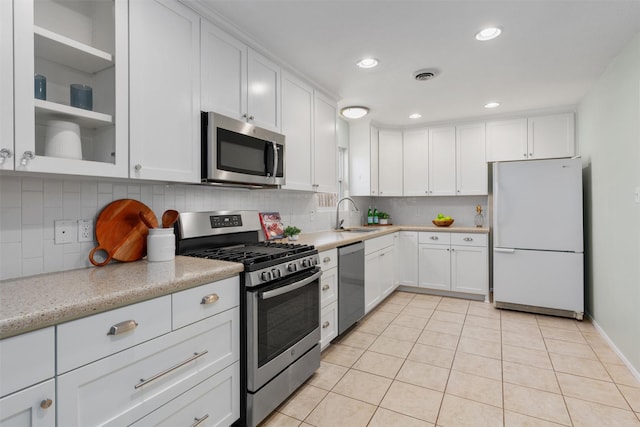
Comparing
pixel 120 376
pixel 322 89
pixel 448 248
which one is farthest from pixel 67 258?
pixel 448 248

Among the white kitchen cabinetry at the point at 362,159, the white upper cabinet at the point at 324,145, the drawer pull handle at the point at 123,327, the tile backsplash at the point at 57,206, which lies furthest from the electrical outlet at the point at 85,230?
the white kitchen cabinetry at the point at 362,159

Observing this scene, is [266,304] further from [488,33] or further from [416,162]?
[416,162]

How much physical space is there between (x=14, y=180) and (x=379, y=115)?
12.0ft

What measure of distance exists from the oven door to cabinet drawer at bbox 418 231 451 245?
8.04 ft

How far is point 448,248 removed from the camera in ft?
13.6

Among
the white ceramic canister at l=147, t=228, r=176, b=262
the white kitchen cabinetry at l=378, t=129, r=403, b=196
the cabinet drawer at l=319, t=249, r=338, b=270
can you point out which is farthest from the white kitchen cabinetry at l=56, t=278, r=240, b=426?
the white kitchen cabinetry at l=378, t=129, r=403, b=196

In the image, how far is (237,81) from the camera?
217 cm

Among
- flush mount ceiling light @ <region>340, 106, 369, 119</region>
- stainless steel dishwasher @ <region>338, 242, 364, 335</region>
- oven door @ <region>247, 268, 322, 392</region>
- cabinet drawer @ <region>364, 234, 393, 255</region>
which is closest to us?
oven door @ <region>247, 268, 322, 392</region>

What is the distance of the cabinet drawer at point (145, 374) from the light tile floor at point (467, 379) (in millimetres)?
629

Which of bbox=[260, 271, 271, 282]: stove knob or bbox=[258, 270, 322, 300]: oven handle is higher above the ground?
bbox=[260, 271, 271, 282]: stove knob

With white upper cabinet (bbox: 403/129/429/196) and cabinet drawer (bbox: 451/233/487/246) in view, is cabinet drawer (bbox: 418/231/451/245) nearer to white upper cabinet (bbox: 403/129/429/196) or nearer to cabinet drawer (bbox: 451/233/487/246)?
cabinet drawer (bbox: 451/233/487/246)

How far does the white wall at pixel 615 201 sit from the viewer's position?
2.26 m

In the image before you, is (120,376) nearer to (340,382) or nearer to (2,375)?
(2,375)

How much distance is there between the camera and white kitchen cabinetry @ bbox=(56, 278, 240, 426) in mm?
1058
